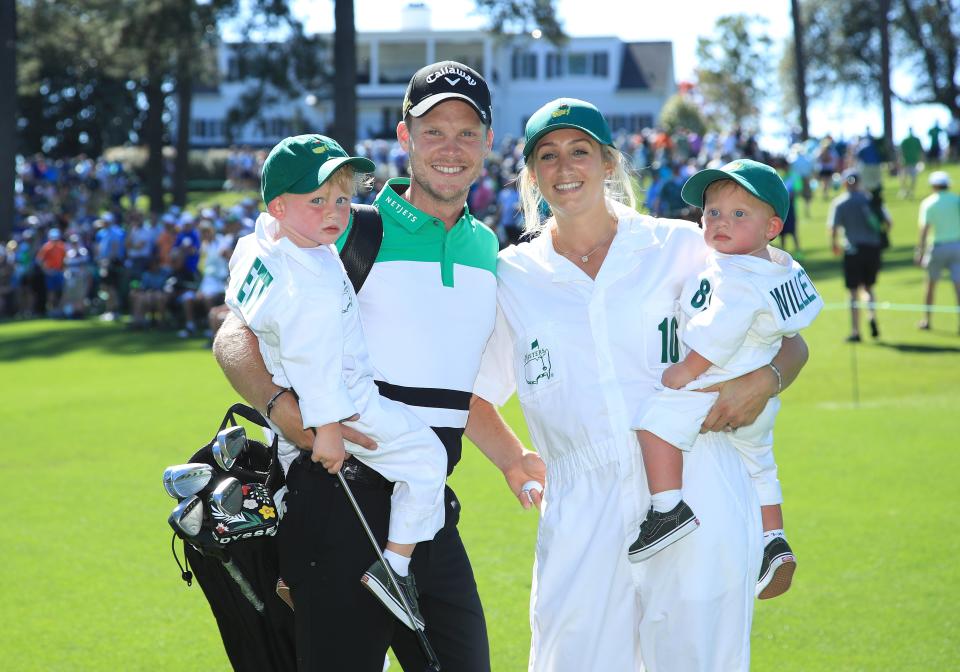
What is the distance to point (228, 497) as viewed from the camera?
3.92 meters

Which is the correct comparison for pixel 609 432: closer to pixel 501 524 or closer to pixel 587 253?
pixel 587 253

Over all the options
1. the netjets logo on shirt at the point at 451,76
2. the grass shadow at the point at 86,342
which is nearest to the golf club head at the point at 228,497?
the netjets logo on shirt at the point at 451,76

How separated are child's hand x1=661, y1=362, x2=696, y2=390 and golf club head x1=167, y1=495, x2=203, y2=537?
161cm

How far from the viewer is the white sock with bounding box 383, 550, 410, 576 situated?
12.6 ft

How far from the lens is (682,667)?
3639mm

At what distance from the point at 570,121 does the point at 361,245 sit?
827 mm

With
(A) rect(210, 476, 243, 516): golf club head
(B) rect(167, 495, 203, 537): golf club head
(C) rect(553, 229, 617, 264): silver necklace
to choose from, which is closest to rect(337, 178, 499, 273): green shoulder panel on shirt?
(C) rect(553, 229, 617, 264): silver necklace

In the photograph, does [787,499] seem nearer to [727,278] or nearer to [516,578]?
[516,578]

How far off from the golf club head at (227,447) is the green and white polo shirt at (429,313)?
0.55m

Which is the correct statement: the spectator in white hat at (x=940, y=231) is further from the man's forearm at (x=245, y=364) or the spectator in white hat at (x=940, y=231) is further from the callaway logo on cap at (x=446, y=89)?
the man's forearm at (x=245, y=364)

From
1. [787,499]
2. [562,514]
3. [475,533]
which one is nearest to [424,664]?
[562,514]

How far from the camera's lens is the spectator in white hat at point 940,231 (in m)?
17.2

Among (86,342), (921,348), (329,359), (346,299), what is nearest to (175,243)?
(86,342)

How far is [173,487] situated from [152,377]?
44.4 feet
